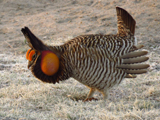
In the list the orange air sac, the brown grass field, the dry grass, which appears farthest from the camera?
the orange air sac

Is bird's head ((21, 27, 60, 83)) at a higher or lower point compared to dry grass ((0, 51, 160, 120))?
higher

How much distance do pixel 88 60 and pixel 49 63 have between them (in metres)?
0.58

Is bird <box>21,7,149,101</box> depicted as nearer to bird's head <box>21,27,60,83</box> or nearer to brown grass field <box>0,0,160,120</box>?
bird's head <box>21,27,60,83</box>

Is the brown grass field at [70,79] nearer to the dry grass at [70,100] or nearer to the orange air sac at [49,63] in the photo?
the dry grass at [70,100]

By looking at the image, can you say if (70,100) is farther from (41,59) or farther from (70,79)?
(70,79)

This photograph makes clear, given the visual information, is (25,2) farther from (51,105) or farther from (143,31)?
(51,105)

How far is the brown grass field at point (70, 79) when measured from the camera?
3.35 metres

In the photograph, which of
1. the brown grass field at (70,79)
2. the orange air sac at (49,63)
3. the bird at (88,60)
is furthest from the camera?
the orange air sac at (49,63)

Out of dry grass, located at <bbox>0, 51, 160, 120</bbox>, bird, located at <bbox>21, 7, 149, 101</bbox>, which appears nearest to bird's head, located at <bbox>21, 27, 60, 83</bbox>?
bird, located at <bbox>21, 7, 149, 101</bbox>

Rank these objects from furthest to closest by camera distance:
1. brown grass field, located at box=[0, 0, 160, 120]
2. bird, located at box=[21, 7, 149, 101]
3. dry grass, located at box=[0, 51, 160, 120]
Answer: bird, located at box=[21, 7, 149, 101], brown grass field, located at box=[0, 0, 160, 120], dry grass, located at box=[0, 51, 160, 120]

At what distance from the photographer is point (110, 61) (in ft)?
12.0

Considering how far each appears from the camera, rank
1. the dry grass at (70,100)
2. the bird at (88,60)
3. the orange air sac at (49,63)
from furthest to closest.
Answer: the orange air sac at (49,63) → the bird at (88,60) → the dry grass at (70,100)

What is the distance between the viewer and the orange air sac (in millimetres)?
3773

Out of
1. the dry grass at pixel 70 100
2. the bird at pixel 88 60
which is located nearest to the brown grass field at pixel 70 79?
the dry grass at pixel 70 100
